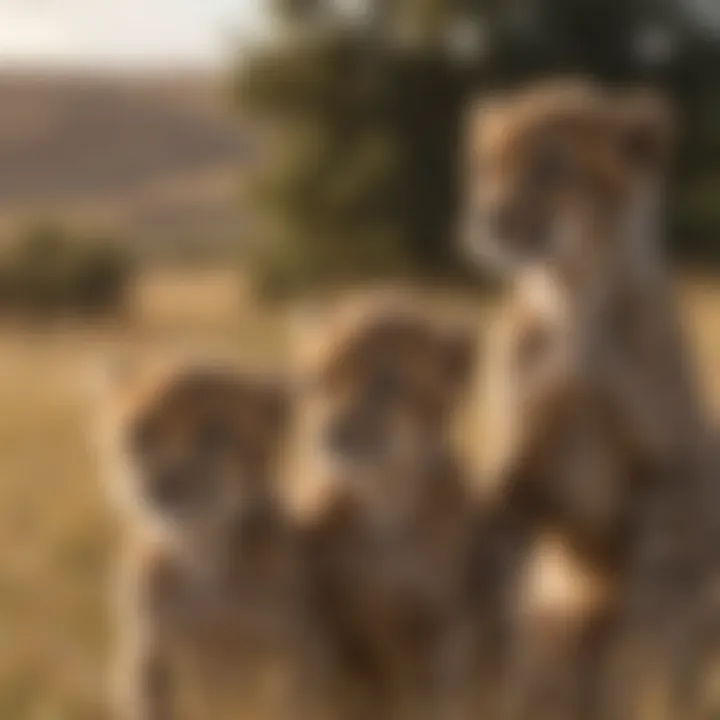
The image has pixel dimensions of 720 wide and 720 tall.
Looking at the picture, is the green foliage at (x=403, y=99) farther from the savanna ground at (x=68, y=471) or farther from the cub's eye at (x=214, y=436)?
the cub's eye at (x=214, y=436)

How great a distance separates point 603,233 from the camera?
99cm

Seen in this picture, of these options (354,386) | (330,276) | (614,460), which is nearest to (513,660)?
(614,460)

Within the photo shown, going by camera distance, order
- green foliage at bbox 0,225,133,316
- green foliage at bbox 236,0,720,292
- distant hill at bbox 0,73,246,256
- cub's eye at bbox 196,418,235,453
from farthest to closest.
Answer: green foliage at bbox 236,0,720,292 → green foliage at bbox 0,225,133,316 → distant hill at bbox 0,73,246,256 → cub's eye at bbox 196,418,235,453

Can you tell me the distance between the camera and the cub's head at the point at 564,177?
97 cm

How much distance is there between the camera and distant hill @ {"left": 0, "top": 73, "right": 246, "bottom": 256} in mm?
2725

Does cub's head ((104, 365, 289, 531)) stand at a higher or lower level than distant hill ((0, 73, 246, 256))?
lower

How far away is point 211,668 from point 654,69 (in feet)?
9.93

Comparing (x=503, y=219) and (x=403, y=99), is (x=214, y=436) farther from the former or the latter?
(x=403, y=99)

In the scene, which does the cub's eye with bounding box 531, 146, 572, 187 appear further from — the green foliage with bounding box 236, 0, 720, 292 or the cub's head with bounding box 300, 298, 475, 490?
the green foliage with bounding box 236, 0, 720, 292

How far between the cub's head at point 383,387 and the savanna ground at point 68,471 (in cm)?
14

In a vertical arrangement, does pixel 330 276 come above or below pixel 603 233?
above

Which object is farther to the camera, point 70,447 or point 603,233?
point 70,447

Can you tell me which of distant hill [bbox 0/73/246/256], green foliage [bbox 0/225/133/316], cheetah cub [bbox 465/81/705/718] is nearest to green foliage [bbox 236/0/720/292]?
distant hill [bbox 0/73/246/256]

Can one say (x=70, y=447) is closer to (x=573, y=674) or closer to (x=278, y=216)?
(x=573, y=674)
